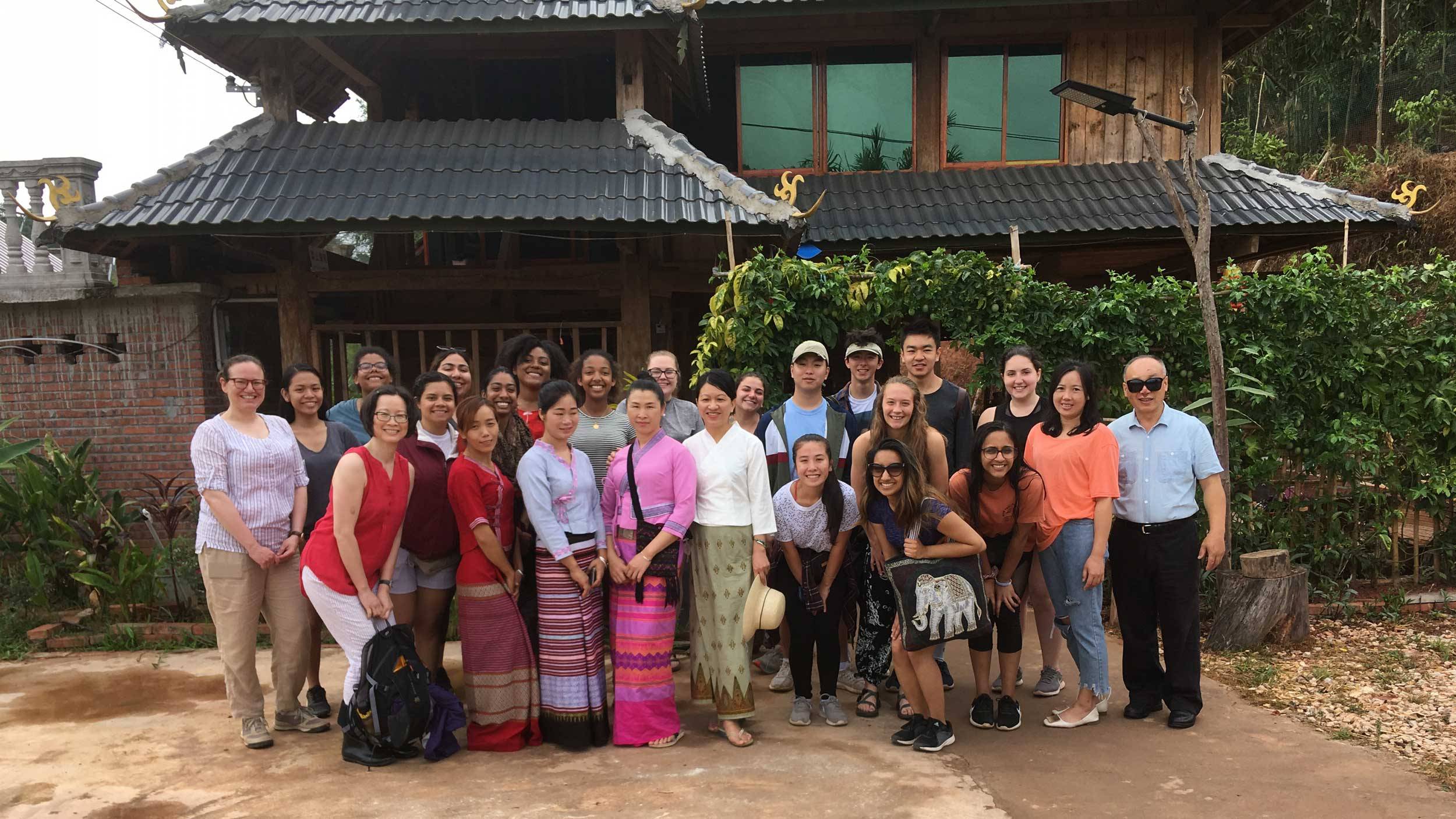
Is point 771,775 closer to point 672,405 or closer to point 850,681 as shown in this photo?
point 850,681

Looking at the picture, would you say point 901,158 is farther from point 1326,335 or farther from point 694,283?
point 1326,335

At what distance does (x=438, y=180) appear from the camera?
6.88 metres

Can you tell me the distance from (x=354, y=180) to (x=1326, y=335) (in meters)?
6.87

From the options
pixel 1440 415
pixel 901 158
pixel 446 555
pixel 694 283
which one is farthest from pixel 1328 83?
pixel 446 555

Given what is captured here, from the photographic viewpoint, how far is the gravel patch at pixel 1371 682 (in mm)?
3881

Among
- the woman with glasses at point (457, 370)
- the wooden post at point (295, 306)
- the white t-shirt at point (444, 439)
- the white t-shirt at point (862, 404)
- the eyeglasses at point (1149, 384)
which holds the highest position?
the wooden post at point (295, 306)

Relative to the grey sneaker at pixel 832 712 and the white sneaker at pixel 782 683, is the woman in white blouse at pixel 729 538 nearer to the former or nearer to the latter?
the grey sneaker at pixel 832 712

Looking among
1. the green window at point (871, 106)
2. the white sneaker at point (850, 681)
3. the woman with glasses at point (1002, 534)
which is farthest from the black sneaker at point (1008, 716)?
the green window at point (871, 106)

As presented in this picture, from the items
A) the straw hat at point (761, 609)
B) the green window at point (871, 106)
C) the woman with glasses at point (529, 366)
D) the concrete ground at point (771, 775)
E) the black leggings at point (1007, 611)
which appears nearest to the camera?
the concrete ground at point (771, 775)

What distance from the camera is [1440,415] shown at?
18.2 feet

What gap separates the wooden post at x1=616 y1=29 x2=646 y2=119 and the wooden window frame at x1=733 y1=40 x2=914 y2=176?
159 cm

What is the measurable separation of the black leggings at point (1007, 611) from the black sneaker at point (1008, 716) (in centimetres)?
22

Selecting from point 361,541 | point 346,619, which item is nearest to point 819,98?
point 361,541

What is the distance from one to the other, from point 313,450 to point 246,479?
402 millimetres
